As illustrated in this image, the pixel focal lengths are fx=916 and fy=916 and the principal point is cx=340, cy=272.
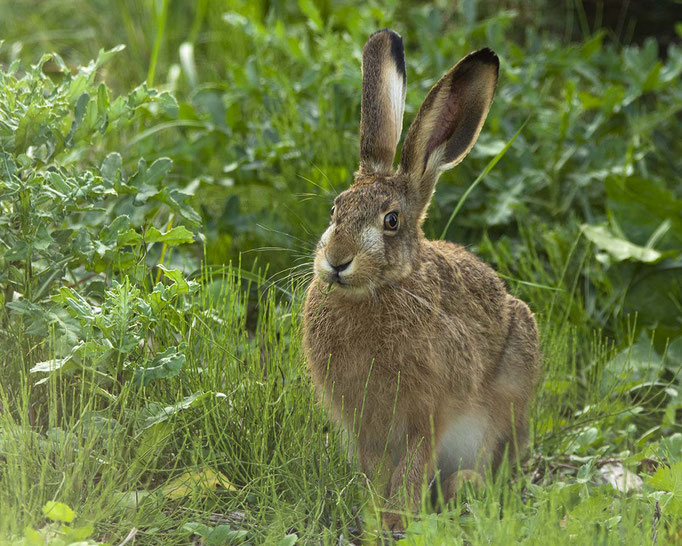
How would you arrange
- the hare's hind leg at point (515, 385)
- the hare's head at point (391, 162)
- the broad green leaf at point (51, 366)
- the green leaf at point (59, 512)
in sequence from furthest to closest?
1. the hare's hind leg at point (515, 385)
2. the hare's head at point (391, 162)
3. the broad green leaf at point (51, 366)
4. the green leaf at point (59, 512)

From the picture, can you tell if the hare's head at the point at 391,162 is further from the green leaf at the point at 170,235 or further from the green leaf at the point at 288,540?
the green leaf at the point at 288,540

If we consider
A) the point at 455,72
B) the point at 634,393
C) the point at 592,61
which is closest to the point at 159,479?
the point at 455,72

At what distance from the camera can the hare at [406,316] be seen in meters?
3.07

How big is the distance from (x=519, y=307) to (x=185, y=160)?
219 centimetres

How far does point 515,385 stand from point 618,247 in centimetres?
131

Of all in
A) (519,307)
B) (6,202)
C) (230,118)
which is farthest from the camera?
(230,118)

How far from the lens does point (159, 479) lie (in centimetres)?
307

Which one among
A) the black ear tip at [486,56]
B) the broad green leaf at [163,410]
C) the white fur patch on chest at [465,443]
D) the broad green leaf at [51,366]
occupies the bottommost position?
the white fur patch on chest at [465,443]

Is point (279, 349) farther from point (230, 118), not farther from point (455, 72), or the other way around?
point (230, 118)

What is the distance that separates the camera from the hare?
307 cm

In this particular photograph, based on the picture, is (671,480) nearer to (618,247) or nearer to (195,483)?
(195,483)

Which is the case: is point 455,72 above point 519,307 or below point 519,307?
above

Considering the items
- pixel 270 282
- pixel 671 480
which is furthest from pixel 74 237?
pixel 671 480

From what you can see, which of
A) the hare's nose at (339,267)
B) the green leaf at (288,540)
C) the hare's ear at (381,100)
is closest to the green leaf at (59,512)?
the green leaf at (288,540)
